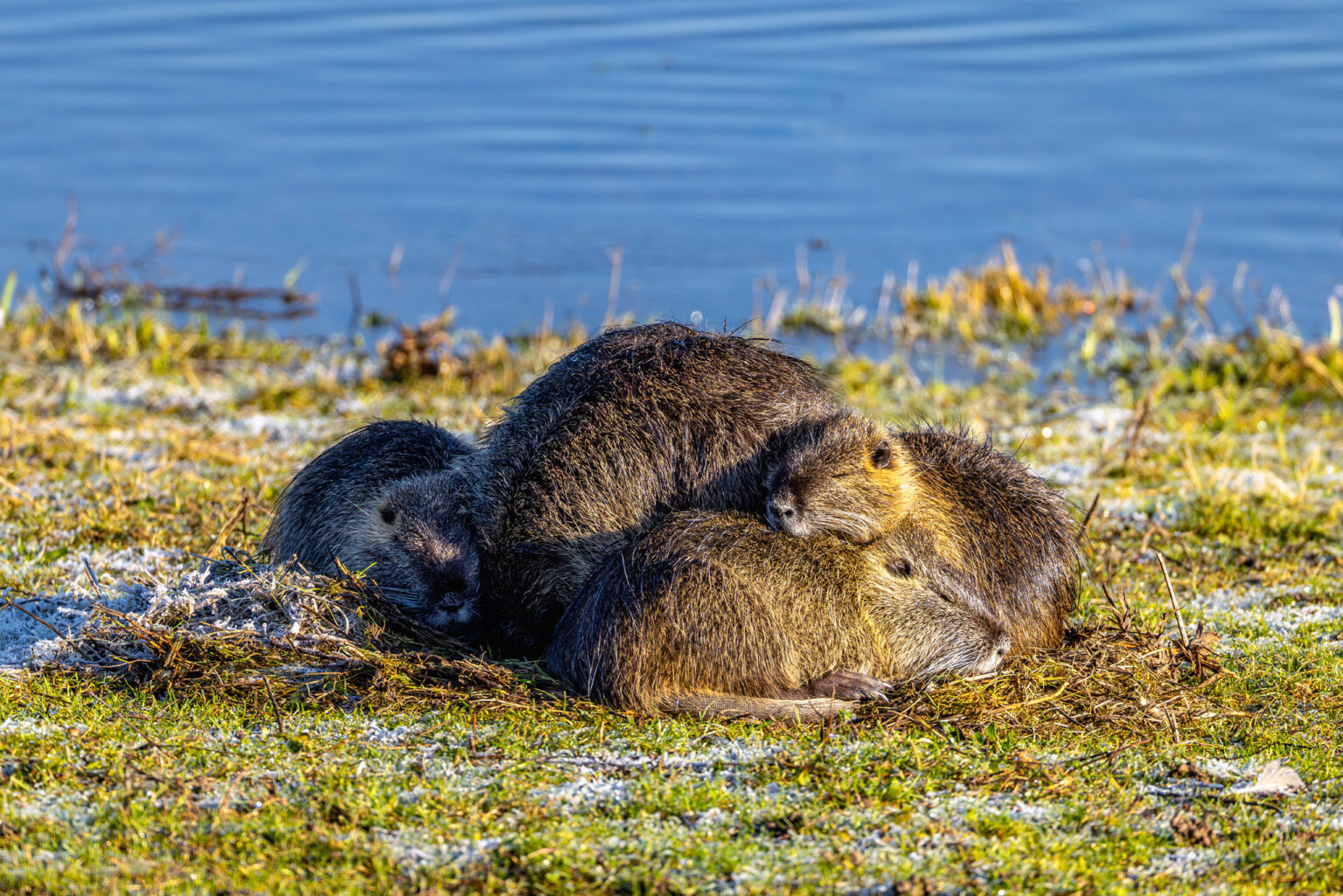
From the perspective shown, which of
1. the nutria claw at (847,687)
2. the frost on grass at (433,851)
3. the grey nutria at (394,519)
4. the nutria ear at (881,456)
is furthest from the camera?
the grey nutria at (394,519)

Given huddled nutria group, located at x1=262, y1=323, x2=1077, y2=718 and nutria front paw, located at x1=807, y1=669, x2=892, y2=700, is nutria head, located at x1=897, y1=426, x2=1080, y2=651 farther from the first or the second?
nutria front paw, located at x1=807, y1=669, x2=892, y2=700

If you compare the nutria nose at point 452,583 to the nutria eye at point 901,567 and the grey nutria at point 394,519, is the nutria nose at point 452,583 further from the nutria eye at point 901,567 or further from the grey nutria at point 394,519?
the nutria eye at point 901,567

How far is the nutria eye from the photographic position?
4.15 meters

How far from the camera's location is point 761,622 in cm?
385

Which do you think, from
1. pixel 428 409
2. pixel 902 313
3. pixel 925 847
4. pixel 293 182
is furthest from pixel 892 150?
pixel 925 847

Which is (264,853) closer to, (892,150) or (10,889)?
(10,889)

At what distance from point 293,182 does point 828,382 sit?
10.1 m

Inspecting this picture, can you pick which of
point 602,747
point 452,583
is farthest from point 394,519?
point 602,747

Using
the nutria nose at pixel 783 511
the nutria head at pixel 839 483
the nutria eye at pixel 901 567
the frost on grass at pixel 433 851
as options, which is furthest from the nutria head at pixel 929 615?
the frost on grass at pixel 433 851

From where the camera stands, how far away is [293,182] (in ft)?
44.9

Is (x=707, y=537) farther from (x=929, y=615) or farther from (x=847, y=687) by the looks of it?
(x=929, y=615)

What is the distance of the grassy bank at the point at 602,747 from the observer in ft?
9.91

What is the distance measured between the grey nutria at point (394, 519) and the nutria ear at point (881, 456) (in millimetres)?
1197

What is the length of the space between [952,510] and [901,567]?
246 mm
